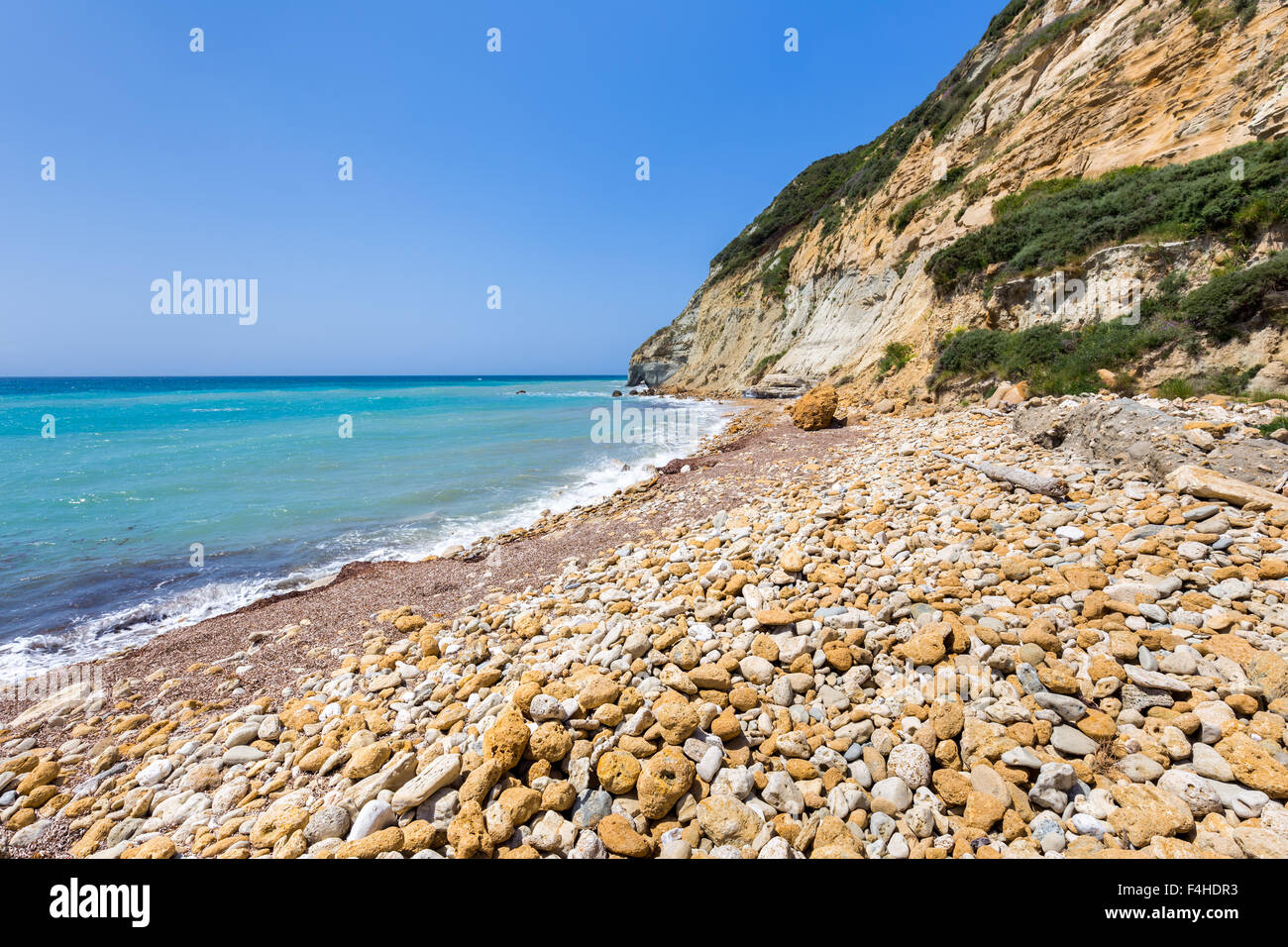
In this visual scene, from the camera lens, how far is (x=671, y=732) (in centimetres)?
319

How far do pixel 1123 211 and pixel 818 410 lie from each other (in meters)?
9.04

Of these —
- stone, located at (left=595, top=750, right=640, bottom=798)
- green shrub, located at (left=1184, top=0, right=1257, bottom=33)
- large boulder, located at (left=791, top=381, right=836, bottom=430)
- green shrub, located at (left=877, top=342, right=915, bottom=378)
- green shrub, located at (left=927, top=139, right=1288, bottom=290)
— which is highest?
green shrub, located at (left=1184, top=0, right=1257, bottom=33)

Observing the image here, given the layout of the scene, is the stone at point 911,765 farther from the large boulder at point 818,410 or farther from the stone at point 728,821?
the large boulder at point 818,410

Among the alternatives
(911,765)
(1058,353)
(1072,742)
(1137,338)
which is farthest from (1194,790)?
(1058,353)

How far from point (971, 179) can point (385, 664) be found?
28.1 m

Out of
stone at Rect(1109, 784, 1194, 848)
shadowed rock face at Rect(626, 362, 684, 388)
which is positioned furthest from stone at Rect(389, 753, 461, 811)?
shadowed rock face at Rect(626, 362, 684, 388)

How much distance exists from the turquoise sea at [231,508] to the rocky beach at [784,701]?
2.07 metres

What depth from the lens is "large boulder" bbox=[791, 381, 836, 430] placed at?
16.7m

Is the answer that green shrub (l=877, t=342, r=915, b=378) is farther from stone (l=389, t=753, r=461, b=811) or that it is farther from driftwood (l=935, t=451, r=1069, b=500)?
stone (l=389, t=753, r=461, b=811)

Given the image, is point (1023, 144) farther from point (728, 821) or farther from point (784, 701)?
point (728, 821)

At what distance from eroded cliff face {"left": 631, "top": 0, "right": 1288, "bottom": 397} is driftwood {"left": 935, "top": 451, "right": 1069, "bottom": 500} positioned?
649 cm

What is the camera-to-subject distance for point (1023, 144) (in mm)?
19078

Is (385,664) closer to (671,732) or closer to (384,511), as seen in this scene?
(671,732)
